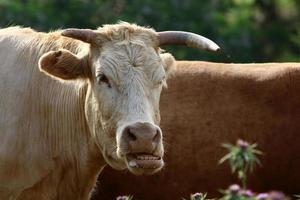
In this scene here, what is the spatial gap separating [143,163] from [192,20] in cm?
1859

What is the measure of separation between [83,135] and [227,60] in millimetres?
16226

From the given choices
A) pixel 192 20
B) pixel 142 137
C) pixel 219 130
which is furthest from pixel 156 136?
pixel 192 20

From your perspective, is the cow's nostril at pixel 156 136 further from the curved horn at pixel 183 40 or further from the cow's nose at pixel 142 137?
the curved horn at pixel 183 40

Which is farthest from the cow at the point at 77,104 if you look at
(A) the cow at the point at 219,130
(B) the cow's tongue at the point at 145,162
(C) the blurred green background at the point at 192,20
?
(C) the blurred green background at the point at 192,20

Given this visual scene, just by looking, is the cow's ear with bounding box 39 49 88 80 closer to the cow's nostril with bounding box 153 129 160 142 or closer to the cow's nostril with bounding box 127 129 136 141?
the cow's nostril with bounding box 127 129 136 141

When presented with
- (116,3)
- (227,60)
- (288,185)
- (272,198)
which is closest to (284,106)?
(288,185)

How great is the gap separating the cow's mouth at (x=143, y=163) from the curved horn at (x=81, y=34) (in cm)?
122

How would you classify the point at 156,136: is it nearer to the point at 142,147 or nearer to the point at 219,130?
the point at 142,147

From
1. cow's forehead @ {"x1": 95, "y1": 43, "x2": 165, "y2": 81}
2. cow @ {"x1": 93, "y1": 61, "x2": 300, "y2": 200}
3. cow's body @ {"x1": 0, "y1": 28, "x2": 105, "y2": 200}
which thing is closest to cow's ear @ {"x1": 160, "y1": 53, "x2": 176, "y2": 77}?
cow's forehead @ {"x1": 95, "y1": 43, "x2": 165, "y2": 81}

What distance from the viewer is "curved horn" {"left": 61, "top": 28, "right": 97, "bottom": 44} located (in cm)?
1170

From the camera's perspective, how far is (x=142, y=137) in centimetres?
1106

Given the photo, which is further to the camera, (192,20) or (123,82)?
(192,20)

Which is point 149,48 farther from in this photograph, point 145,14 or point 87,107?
point 145,14

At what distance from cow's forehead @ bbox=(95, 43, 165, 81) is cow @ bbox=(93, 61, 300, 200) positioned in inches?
80.4
